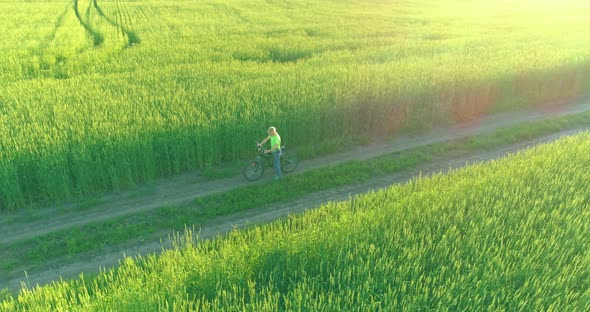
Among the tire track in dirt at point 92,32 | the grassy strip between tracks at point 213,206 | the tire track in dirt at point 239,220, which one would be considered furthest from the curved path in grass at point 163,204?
the tire track in dirt at point 92,32

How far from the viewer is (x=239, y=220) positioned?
28.1 feet

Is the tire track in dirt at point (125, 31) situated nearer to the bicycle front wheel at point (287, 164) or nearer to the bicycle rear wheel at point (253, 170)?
the bicycle rear wheel at point (253, 170)

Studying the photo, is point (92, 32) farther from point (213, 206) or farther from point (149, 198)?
point (213, 206)

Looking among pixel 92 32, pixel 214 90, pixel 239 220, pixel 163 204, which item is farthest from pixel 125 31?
pixel 239 220

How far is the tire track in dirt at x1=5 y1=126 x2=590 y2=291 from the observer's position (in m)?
6.94

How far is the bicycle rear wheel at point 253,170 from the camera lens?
10.3 metres

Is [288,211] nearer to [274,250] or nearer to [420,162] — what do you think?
[274,250]

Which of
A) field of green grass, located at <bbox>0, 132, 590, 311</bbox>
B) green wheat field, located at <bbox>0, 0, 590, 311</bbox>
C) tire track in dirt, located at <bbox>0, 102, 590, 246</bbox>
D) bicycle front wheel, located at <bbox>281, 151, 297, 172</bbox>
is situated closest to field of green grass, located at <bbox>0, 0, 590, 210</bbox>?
green wheat field, located at <bbox>0, 0, 590, 311</bbox>

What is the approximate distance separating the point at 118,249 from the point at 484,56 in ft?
63.6

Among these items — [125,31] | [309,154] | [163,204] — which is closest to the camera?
[163,204]

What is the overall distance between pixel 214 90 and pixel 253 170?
443 centimetres

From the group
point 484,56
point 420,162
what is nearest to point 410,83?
point 420,162

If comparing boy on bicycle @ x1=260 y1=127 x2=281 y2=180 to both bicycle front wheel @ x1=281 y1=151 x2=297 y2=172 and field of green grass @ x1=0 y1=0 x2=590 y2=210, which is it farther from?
field of green grass @ x1=0 y1=0 x2=590 y2=210

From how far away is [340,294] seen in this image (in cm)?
415
